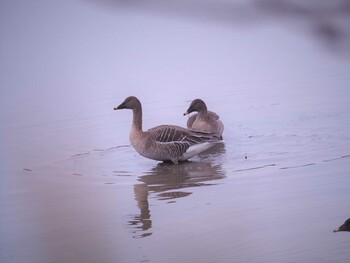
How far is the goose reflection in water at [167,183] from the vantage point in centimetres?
602

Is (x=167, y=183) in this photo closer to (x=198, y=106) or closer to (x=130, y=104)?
(x=130, y=104)

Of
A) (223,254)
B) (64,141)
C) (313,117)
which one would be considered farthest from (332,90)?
(223,254)

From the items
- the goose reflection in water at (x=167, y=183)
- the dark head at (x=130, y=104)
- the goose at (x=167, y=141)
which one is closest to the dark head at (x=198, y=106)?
the goose at (x=167, y=141)

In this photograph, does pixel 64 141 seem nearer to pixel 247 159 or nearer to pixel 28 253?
pixel 247 159

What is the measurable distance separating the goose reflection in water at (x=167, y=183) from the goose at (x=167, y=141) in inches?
6.7

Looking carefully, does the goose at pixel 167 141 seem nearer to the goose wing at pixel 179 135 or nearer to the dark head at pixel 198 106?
the goose wing at pixel 179 135

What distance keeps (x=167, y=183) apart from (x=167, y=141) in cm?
159

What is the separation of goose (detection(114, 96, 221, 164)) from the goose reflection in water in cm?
17

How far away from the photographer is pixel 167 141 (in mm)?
9297

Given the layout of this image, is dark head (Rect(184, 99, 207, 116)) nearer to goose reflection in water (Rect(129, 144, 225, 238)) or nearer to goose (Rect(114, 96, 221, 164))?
goose (Rect(114, 96, 221, 164))

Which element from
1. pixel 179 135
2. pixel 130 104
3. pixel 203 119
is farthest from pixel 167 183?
pixel 203 119

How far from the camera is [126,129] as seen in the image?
11.4 m

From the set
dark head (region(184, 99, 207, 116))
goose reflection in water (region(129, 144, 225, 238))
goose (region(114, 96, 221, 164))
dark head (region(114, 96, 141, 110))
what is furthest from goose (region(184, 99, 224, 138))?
goose reflection in water (region(129, 144, 225, 238))

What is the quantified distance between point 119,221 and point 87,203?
74cm
